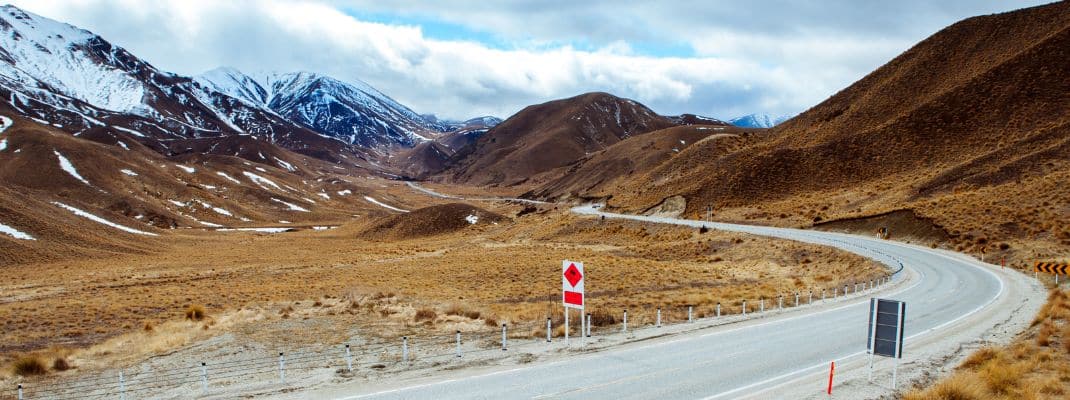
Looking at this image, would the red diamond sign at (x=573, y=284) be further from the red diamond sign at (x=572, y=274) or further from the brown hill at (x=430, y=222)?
the brown hill at (x=430, y=222)

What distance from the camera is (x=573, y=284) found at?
16438 mm

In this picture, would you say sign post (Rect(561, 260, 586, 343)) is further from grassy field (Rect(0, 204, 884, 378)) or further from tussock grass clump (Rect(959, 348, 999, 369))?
tussock grass clump (Rect(959, 348, 999, 369))

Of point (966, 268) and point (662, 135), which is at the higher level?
point (662, 135)

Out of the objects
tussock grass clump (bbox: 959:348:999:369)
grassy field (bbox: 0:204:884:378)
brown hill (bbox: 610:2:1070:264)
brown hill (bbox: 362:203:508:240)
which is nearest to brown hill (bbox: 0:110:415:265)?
grassy field (bbox: 0:204:884:378)

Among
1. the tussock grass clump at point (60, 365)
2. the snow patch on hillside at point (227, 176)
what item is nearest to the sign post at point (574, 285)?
the tussock grass clump at point (60, 365)

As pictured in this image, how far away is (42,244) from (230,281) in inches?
1270

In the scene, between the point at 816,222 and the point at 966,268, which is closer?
the point at 966,268

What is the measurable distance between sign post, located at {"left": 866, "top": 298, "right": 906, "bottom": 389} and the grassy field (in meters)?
9.93

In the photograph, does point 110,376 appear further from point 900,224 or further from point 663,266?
point 900,224

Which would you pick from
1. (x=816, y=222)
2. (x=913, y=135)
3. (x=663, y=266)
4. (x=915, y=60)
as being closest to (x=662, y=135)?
(x=915, y=60)

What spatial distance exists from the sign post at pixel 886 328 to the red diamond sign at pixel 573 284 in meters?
7.13

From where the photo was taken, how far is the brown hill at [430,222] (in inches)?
3553

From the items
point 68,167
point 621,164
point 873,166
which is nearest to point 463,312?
point 873,166

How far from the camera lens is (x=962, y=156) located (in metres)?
68.6
